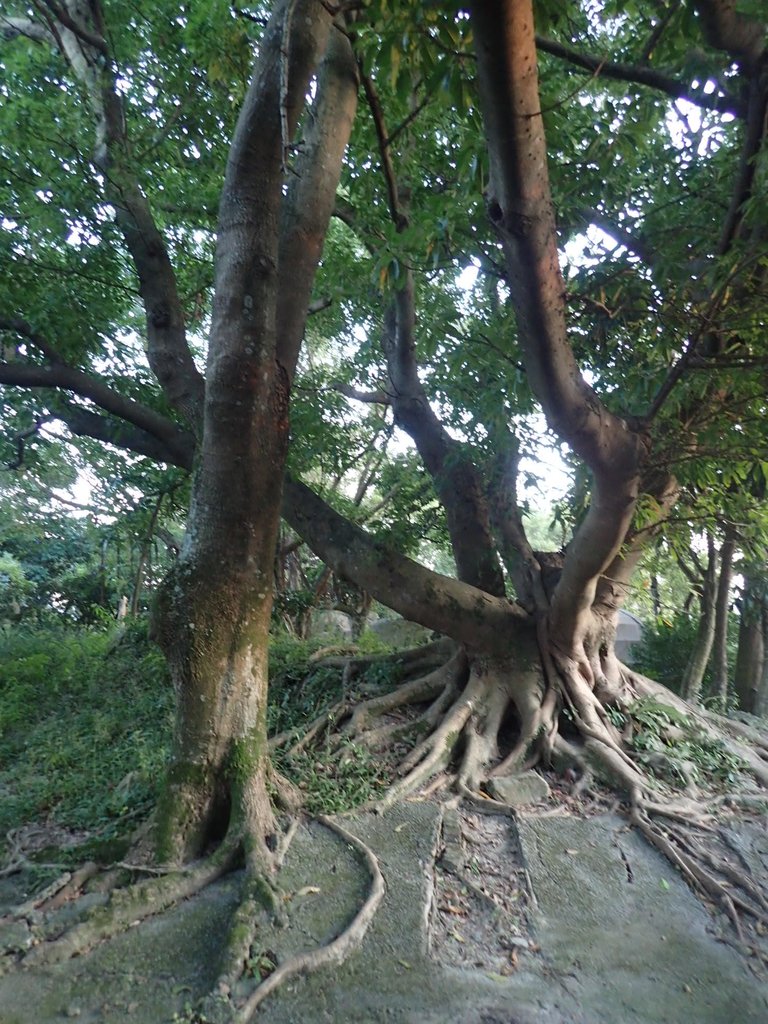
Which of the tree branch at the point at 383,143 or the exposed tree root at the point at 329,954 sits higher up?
the tree branch at the point at 383,143

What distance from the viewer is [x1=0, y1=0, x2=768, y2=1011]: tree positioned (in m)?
3.72

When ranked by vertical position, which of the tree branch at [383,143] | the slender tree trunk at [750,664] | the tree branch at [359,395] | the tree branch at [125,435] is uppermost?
the tree branch at [383,143]

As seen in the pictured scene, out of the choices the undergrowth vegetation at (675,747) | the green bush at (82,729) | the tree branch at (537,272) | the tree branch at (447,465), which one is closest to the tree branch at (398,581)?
the tree branch at (447,465)

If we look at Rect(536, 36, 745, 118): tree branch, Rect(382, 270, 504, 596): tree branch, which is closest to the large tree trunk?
Rect(536, 36, 745, 118): tree branch

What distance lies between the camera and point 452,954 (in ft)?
11.0

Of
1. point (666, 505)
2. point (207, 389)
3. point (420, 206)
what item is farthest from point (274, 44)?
point (666, 505)

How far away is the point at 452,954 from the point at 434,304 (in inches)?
203

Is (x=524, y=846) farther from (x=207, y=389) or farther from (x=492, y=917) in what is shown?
(x=207, y=389)

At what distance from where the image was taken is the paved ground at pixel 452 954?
2914 millimetres

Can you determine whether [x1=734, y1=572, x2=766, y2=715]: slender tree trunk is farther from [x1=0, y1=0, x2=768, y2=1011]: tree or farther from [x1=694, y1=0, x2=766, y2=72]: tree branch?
[x1=694, y1=0, x2=766, y2=72]: tree branch

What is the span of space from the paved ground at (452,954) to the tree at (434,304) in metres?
0.31

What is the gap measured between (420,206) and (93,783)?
530 centimetres

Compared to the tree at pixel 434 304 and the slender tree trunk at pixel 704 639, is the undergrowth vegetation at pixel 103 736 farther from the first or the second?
the slender tree trunk at pixel 704 639

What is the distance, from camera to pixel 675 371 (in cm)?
408
